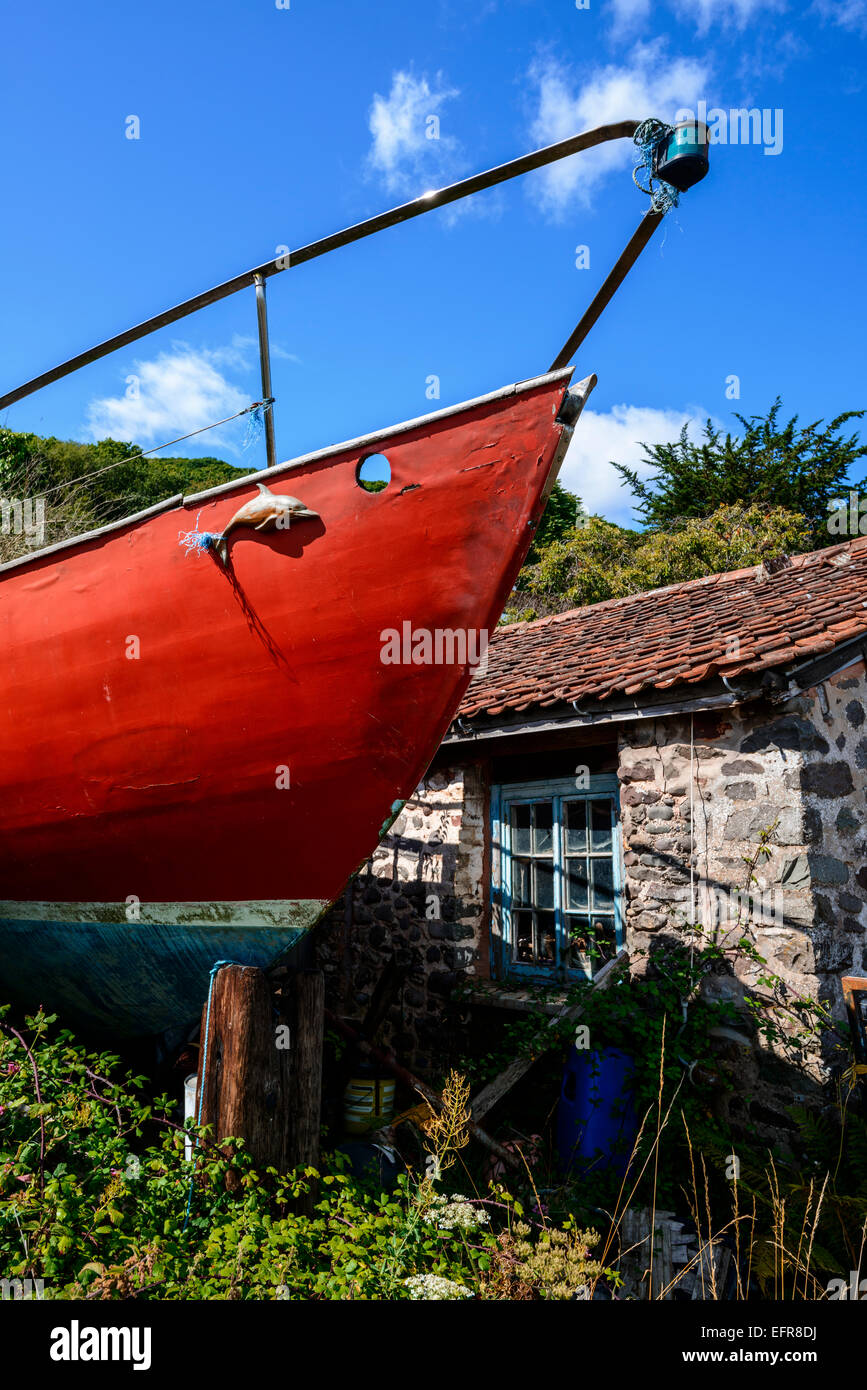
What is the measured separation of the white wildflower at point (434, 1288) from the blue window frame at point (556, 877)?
306cm

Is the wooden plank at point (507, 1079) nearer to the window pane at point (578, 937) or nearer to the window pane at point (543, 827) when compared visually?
the window pane at point (578, 937)

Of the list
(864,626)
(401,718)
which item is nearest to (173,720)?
(401,718)

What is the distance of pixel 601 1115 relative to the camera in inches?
182

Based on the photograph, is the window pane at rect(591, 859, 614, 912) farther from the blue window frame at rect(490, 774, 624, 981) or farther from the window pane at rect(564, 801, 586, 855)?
the window pane at rect(564, 801, 586, 855)

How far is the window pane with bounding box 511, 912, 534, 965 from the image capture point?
247 inches

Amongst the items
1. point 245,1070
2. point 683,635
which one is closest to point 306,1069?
point 245,1070

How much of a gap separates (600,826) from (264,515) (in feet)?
11.7

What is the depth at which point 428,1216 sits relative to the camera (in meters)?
2.86

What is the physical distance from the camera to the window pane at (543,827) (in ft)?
20.6

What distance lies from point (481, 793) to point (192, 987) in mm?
3147

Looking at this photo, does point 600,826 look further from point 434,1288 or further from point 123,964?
point 434,1288

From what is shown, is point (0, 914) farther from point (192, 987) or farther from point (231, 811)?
point (231, 811)

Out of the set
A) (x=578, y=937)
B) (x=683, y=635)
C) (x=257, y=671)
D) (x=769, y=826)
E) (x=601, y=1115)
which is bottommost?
(x=601, y=1115)

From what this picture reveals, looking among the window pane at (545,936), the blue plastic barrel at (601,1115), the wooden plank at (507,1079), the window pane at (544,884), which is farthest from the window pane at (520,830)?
the blue plastic barrel at (601,1115)
